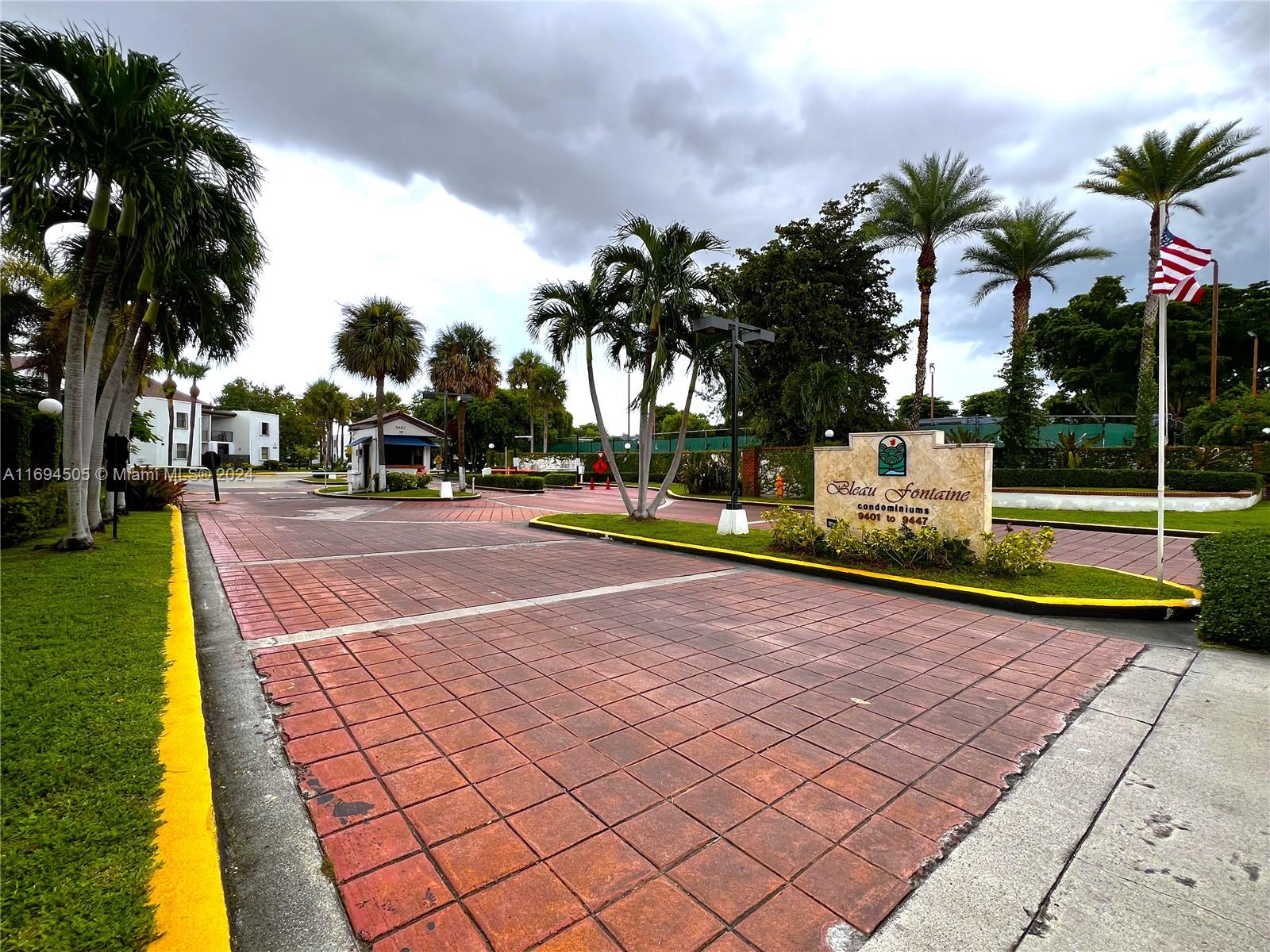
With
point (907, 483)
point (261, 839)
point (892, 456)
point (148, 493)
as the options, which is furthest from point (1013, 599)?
point (148, 493)

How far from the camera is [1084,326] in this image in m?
33.1

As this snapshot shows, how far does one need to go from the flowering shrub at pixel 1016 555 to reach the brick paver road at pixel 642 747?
1.53 m

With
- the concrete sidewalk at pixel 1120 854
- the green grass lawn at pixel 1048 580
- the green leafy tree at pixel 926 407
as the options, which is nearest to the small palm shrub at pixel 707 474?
the green grass lawn at pixel 1048 580

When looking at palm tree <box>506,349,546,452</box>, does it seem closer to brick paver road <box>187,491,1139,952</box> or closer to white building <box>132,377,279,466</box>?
white building <box>132,377,279,466</box>

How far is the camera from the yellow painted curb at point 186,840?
5.47 ft

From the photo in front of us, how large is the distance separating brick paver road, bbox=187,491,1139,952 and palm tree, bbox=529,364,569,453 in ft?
139

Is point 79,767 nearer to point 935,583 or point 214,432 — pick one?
point 935,583

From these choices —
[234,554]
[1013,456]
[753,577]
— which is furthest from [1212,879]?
[1013,456]

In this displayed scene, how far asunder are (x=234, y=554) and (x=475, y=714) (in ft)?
23.9

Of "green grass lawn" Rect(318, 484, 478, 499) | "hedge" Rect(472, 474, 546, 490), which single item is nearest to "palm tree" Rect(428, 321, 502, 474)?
"hedge" Rect(472, 474, 546, 490)

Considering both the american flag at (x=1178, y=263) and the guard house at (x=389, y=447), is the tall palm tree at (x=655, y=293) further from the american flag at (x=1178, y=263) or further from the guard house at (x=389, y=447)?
the guard house at (x=389, y=447)

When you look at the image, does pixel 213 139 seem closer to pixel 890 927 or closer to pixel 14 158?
pixel 14 158

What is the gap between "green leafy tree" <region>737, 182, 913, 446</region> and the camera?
20.7m

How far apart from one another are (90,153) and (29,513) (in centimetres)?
530
